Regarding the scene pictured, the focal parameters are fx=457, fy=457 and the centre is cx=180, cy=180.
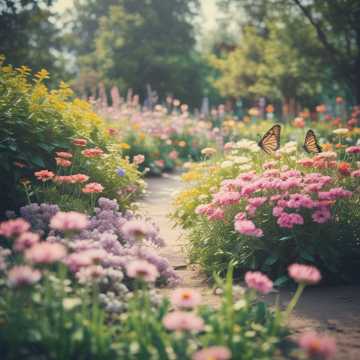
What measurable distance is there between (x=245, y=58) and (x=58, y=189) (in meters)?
19.2

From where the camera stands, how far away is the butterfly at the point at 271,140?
4.77m

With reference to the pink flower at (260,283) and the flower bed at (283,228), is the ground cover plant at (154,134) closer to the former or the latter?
the flower bed at (283,228)

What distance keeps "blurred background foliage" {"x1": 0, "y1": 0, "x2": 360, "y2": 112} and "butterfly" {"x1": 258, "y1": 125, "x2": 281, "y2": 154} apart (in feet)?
9.56

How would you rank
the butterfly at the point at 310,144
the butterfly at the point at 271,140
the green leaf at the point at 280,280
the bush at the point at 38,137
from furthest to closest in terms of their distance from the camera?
the butterfly at the point at 271,140, the butterfly at the point at 310,144, the bush at the point at 38,137, the green leaf at the point at 280,280

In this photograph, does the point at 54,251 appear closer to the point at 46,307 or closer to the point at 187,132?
the point at 46,307

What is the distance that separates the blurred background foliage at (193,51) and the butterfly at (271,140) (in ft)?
9.56

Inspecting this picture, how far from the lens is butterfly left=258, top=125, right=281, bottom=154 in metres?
4.77

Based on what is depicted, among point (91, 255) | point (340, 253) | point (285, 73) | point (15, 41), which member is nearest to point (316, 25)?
point (285, 73)

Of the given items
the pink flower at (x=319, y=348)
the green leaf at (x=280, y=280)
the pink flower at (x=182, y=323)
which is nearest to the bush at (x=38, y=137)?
the green leaf at (x=280, y=280)

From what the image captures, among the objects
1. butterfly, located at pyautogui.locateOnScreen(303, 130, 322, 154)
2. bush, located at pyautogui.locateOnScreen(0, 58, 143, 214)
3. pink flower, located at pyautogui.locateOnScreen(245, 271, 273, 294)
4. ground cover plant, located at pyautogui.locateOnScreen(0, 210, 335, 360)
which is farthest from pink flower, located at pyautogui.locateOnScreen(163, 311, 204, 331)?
butterfly, located at pyautogui.locateOnScreen(303, 130, 322, 154)

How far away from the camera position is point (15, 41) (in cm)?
1211

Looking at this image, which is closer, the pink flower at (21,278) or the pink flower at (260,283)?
the pink flower at (21,278)

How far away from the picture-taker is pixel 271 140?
16.0 ft

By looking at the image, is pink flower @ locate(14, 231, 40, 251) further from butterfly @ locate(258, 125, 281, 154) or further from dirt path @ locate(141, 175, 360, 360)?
butterfly @ locate(258, 125, 281, 154)
